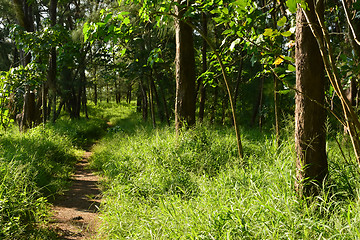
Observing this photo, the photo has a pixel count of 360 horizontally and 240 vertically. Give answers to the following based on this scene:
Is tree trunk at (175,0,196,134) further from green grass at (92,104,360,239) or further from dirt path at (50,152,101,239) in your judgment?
dirt path at (50,152,101,239)

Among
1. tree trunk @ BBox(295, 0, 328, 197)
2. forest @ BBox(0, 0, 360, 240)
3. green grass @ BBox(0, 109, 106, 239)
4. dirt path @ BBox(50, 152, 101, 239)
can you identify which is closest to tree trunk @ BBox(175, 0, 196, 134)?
forest @ BBox(0, 0, 360, 240)

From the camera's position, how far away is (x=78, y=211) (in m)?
4.41

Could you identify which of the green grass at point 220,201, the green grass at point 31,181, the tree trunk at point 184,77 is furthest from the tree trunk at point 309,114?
the tree trunk at point 184,77

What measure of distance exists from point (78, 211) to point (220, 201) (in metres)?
2.53

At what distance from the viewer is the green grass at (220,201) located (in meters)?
2.31

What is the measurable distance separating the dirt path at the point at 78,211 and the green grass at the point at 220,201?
34 centimetres

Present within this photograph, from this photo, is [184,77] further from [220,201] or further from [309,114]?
[309,114]

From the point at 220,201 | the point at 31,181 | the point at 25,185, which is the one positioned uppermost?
the point at 220,201

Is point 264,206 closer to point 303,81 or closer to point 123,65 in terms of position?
point 303,81

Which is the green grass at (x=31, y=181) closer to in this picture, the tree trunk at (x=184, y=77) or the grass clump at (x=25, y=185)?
the grass clump at (x=25, y=185)

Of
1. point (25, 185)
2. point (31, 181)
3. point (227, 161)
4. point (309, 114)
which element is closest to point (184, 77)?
point (227, 161)

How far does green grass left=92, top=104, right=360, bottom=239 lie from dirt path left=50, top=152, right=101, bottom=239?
1.11 ft

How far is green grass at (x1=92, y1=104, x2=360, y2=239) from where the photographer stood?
2.31 m

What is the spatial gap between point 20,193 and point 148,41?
7213 millimetres
